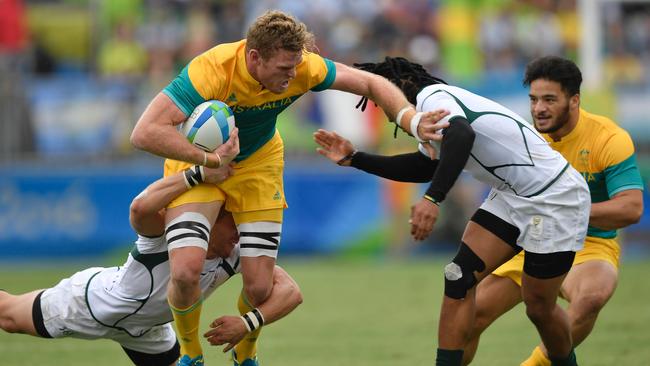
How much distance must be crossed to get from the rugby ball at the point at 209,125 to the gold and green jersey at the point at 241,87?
70 mm

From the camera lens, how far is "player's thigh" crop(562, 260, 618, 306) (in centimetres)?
779

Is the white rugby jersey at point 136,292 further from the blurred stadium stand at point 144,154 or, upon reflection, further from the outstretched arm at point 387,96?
the blurred stadium stand at point 144,154

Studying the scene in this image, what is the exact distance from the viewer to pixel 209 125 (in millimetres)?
7293

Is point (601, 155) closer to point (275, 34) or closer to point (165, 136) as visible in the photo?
point (275, 34)

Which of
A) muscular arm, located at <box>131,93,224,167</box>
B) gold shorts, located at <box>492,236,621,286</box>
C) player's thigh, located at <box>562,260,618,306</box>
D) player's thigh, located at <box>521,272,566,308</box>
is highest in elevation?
muscular arm, located at <box>131,93,224,167</box>

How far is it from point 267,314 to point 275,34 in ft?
6.32

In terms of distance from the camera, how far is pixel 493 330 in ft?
35.6

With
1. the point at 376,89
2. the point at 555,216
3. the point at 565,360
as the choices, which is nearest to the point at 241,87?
the point at 376,89

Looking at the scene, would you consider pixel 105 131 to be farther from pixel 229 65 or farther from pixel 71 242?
pixel 229 65

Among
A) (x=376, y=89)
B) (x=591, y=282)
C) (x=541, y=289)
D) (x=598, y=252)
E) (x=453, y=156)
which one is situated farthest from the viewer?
(x=598, y=252)

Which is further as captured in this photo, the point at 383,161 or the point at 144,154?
the point at 144,154

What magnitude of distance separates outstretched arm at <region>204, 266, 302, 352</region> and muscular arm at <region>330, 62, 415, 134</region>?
1.42 metres

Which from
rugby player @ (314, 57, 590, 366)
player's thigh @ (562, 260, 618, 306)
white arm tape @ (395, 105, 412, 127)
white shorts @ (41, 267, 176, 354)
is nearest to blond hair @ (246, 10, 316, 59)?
white arm tape @ (395, 105, 412, 127)

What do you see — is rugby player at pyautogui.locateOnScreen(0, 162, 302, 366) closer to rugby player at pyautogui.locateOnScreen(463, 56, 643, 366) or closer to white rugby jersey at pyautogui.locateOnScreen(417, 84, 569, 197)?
rugby player at pyautogui.locateOnScreen(463, 56, 643, 366)
